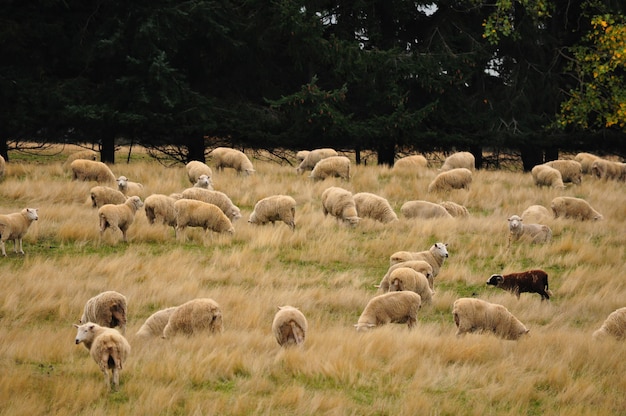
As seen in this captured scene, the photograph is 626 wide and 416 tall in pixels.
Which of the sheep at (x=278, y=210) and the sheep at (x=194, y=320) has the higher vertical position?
the sheep at (x=278, y=210)

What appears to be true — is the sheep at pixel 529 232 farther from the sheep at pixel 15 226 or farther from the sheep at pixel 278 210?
the sheep at pixel 15 226

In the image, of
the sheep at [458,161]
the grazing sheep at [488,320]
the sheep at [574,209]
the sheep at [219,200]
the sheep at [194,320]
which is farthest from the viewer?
the sheep at [458,161]

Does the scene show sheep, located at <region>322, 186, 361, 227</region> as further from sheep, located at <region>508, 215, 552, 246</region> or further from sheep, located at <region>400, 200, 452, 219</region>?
sheep, located at <region>508, 215, 552, 246</region>

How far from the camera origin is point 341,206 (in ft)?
58.2

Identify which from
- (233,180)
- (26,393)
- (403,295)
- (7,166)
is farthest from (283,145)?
(26,393)

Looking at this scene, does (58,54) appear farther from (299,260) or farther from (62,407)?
(62,407)

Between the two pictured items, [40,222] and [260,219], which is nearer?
[40,222]

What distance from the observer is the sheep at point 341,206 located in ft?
57.2

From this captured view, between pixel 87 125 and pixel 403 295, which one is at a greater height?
pixel 87 125

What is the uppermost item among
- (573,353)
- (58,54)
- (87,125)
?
(58,54)

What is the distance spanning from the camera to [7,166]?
22141mm

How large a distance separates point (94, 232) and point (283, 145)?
13387 millimetres

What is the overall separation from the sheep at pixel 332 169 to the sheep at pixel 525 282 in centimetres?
982

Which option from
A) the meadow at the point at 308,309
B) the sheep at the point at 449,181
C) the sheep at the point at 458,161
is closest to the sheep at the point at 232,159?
the meadow at the point at 308,309
